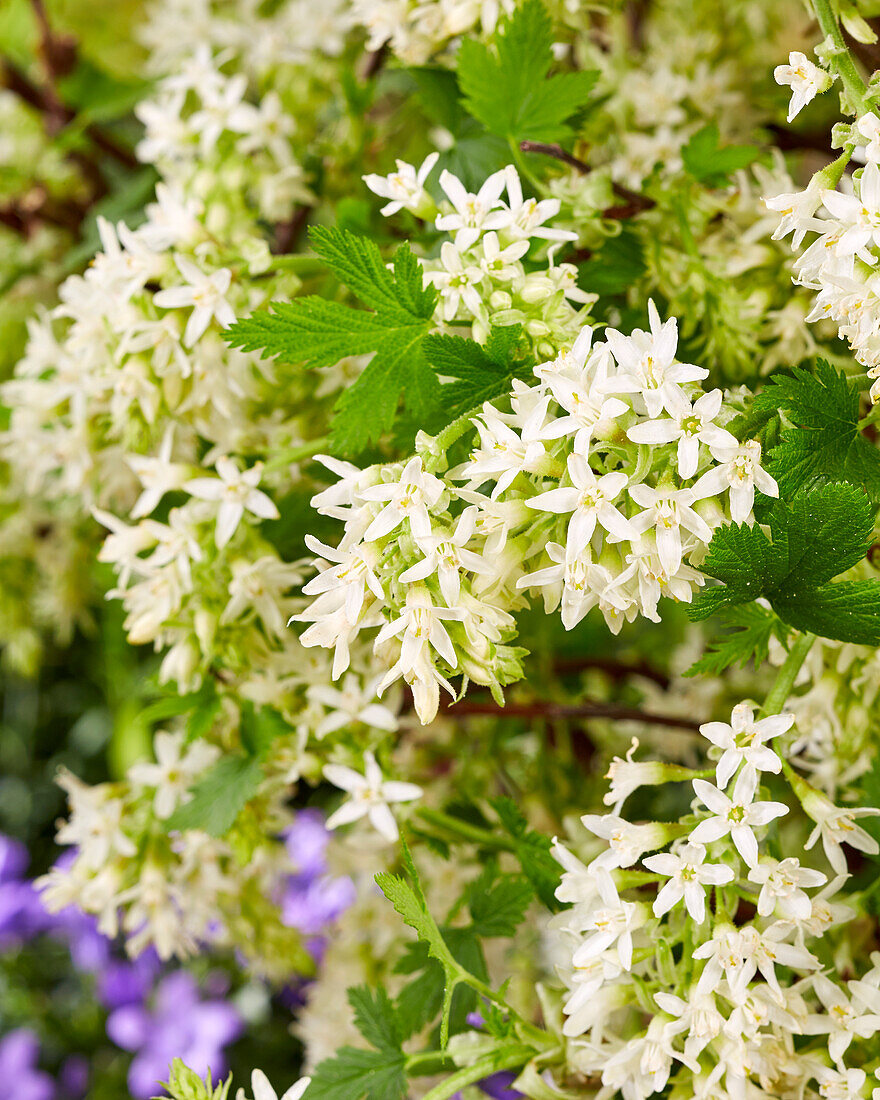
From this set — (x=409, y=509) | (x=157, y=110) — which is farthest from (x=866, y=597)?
(x=157, y=110)

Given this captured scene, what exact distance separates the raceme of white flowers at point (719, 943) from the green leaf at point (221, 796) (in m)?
0.19

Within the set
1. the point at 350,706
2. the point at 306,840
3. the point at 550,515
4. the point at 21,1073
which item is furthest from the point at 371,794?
the point at 21,1073

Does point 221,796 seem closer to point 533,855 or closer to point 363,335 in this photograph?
point 533,855

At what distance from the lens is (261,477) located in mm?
559

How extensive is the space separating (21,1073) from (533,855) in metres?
1.03

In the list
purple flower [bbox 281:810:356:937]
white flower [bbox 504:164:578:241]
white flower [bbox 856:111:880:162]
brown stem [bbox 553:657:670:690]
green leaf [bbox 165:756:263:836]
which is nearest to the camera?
white flower [bbox 856:111:880:162]

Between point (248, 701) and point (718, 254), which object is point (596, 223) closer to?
point (718, 254)

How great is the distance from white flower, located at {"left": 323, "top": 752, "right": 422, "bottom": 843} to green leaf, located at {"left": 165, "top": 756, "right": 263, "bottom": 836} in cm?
4

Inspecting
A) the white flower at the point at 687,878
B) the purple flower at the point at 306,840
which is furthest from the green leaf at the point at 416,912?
the purple flower at the point at 306,840

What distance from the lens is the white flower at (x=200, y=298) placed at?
0.53 m

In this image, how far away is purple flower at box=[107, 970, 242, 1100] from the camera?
1.20 metres

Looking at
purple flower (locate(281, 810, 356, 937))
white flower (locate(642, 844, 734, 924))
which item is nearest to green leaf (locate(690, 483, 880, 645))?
white flower (locate(642, 844, 734, 924))

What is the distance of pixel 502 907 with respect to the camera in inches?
22.2

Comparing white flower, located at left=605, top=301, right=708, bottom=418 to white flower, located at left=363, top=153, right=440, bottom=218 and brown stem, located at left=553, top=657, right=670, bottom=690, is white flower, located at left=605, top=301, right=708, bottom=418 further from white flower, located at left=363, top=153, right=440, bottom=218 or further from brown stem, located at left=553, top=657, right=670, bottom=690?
brown stem, located at left=553, top=657, right=670, bottom=690
